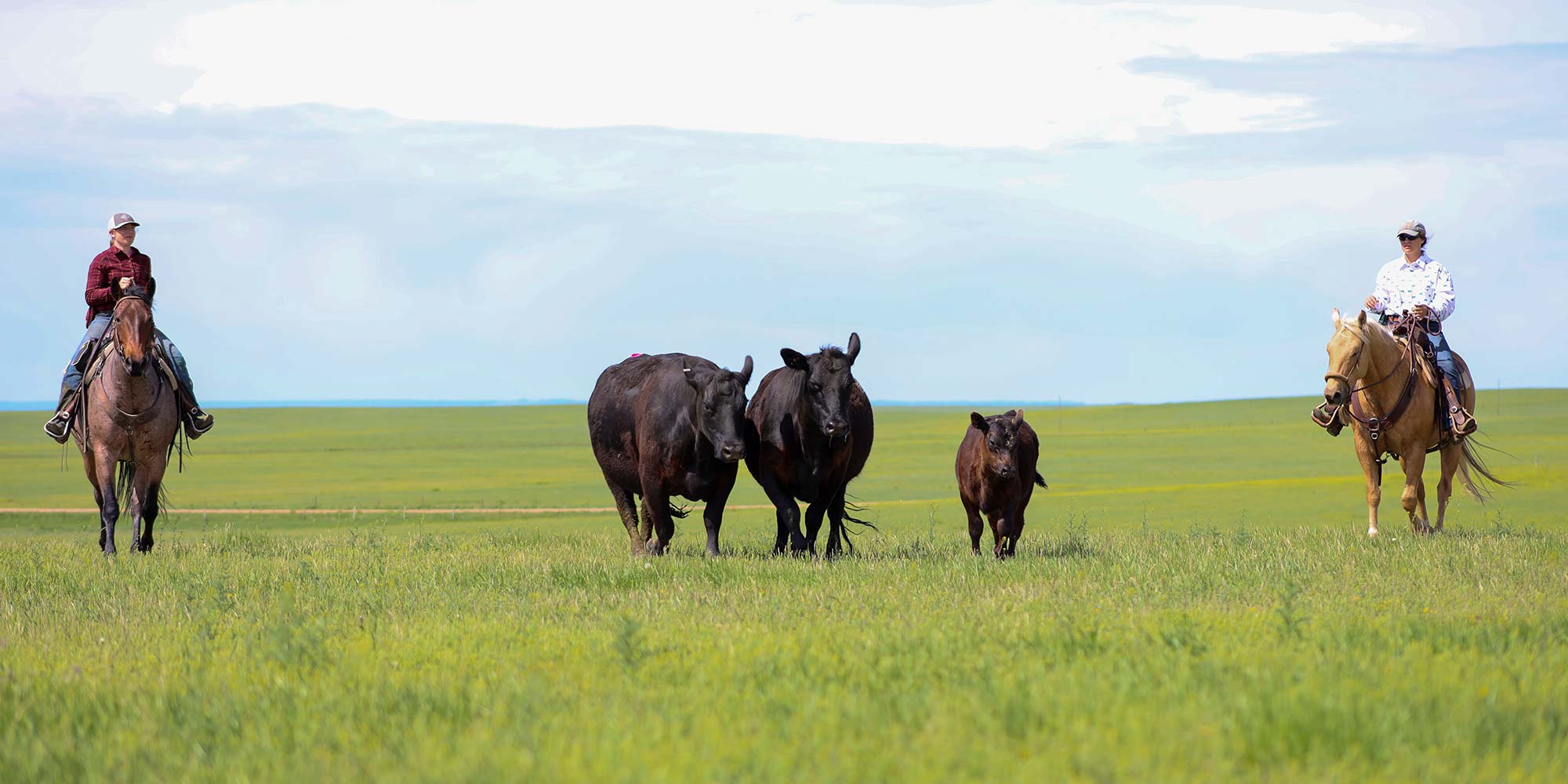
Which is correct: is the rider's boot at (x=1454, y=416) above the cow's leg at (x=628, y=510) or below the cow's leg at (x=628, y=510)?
above

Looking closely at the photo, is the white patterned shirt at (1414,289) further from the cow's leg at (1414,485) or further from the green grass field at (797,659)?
the green grass field at (797,659)

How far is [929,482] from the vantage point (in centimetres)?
4000

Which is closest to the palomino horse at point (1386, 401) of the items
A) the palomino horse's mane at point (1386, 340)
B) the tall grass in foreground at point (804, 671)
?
the palomino horse's mane at point (1386, 340)

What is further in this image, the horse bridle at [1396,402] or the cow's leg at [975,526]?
the horse bridle at [1396,402]

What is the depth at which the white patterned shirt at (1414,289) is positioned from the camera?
49.2ft

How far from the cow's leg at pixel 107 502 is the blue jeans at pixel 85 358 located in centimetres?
108

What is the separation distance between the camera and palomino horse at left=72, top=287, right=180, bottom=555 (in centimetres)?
1362

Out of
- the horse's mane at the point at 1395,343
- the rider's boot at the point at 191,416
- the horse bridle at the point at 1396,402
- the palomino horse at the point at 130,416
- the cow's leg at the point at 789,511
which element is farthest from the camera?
the rider's boot at the point at 191,416

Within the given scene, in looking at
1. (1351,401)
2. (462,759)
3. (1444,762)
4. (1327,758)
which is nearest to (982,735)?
(1327,758)

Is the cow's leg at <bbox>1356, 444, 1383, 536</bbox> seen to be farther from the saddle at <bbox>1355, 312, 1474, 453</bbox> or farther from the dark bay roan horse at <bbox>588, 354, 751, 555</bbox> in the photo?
the dark bay roan horse at <bbox>588, 354, 751, 555</bbox>

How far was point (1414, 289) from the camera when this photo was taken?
1512 cm

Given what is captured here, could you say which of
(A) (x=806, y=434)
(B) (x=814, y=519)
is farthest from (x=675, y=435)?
(B) (x=814, y=519)

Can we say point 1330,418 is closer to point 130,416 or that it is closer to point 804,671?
point 804,671

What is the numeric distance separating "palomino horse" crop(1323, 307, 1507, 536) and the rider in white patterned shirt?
0.88ft
